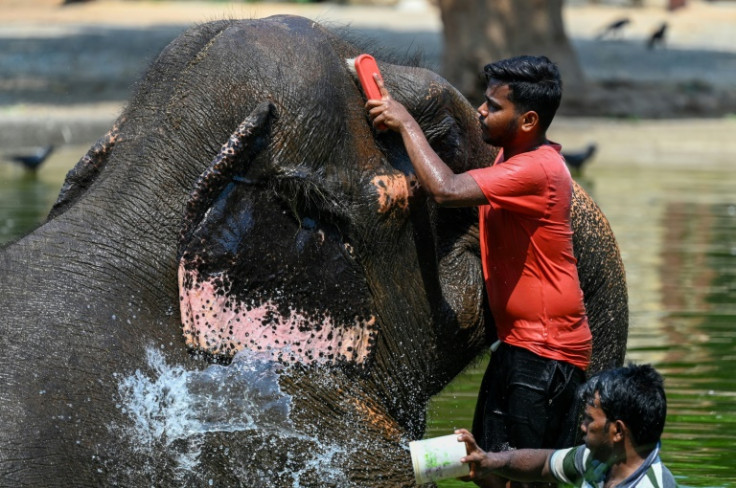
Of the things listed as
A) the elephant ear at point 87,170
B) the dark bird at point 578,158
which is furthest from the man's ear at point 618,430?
the dark bird at point 578,158

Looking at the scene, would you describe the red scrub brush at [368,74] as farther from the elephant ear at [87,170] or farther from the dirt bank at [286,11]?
the dirt bank at [286,11]

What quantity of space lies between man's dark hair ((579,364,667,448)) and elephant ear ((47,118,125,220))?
1349mm

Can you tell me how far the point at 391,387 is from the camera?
3594 millimetres

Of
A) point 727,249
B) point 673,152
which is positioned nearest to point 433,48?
point 673,152

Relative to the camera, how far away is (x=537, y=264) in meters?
3.77

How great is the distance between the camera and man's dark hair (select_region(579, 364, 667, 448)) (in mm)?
3400

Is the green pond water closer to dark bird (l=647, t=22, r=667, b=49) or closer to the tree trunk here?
the tree trunk

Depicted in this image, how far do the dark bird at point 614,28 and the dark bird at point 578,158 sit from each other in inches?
408

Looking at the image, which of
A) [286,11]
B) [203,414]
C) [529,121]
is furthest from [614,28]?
[203,414]

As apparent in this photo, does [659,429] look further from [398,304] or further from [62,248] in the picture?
[62,248]

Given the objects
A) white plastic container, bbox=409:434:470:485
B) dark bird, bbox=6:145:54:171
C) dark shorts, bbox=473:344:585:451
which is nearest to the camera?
white plastic container, bbox=409:434:470:485

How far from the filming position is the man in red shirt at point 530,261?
3.72 m

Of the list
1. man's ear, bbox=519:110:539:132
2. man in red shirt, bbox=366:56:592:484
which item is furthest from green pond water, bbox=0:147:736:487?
man's ear, bbox=519:110:539:132

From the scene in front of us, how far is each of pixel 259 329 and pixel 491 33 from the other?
14329 mm
